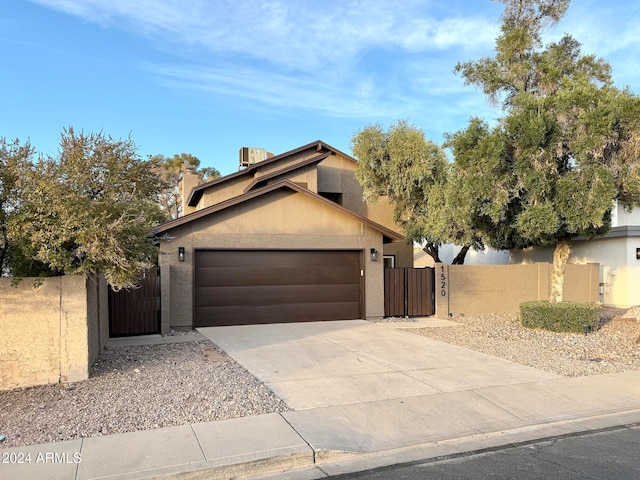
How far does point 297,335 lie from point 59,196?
683 centimetres

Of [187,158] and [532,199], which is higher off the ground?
[187,158]

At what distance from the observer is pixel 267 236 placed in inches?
565

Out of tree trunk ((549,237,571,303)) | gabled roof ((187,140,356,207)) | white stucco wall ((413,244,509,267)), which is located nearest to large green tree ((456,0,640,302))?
tree trunk ((549,237,571,303))

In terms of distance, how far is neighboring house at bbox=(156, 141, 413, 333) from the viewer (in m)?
13.5

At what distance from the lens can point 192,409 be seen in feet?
20.9

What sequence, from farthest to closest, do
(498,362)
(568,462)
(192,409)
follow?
(498,362) < (192,409) < (568,462)

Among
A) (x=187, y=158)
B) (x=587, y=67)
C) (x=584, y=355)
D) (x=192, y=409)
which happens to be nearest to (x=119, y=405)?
(x=192, y=409)

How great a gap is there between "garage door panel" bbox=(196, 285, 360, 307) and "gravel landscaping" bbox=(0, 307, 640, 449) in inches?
106

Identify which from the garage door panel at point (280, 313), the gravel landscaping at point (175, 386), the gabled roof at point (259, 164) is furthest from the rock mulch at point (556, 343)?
the gabled roof at point (259, 164)

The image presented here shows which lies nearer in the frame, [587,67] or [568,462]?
[568,462]

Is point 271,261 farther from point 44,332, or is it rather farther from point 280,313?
point 44,332

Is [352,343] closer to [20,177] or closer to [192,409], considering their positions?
[192,409]

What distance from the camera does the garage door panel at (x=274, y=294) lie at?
45.6 ft

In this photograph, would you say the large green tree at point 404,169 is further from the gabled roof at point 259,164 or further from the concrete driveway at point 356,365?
the concrete driveway at point 356,365
